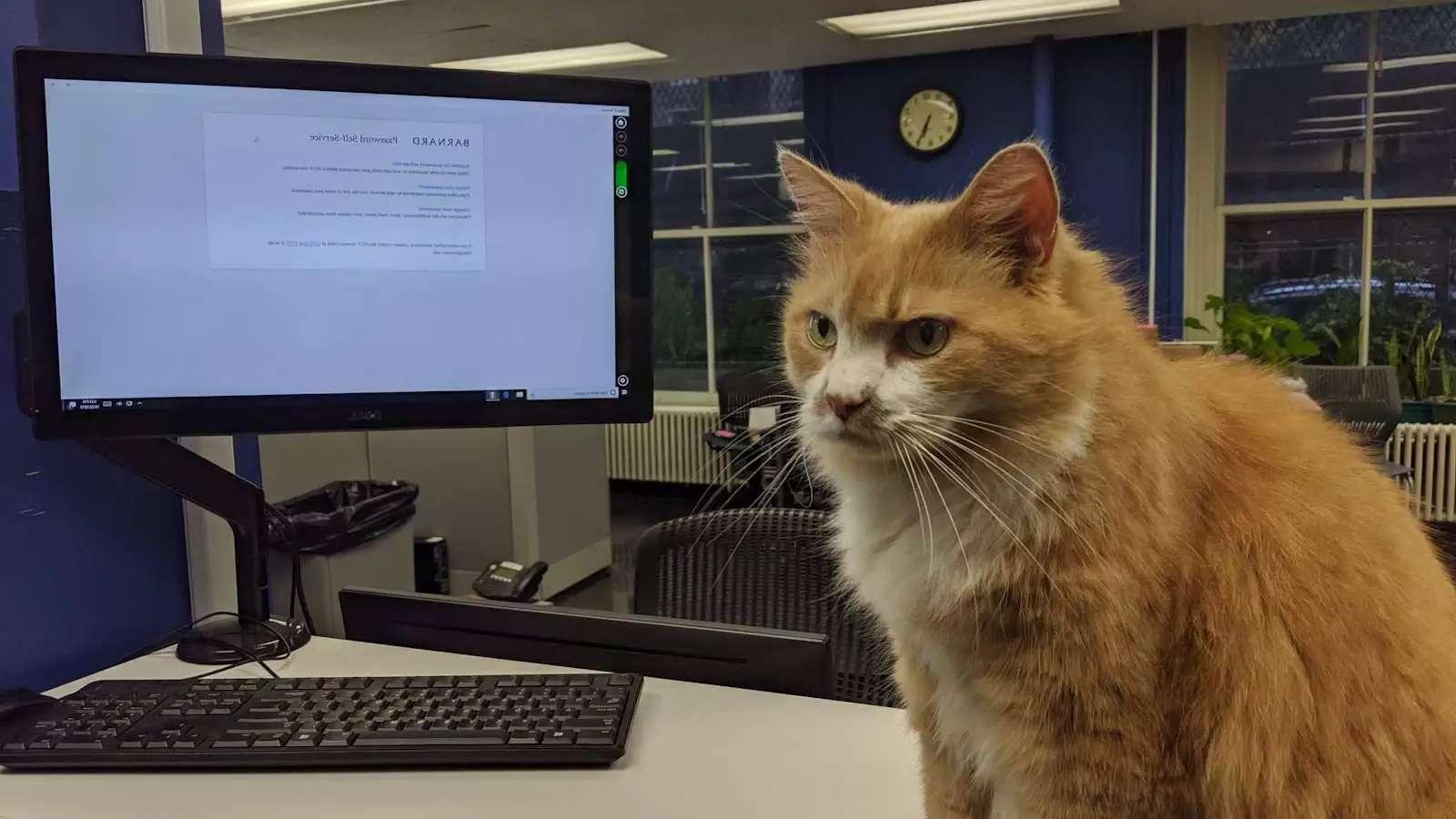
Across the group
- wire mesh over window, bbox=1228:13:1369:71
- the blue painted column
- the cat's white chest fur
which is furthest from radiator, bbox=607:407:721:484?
the cat's white chest fur

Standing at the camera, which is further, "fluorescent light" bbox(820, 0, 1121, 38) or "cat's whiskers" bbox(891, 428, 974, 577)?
"fluorescent light" bbox(820, 0, 1121, 38)

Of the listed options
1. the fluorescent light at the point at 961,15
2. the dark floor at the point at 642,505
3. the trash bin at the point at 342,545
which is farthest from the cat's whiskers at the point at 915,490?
the fluorescent light at the point at 961,15

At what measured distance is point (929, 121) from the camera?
19.6 feet

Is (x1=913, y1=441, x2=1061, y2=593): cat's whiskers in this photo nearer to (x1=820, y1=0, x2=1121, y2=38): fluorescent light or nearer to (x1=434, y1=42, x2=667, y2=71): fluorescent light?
(x1=820, y1=0, x2=1121, y2=38): fluorescent light

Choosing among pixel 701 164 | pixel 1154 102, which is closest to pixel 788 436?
pixel 1154 102

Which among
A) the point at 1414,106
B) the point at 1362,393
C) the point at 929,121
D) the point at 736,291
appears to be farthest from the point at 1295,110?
the point at 736,291

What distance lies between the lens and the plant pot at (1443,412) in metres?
5.02

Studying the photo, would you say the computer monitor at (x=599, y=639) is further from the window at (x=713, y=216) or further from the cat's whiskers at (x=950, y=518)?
the window at (x=713, y=216)

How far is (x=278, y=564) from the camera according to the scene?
1952 millimetres

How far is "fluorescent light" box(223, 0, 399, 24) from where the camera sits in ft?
15.6

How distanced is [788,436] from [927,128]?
18.2 ft

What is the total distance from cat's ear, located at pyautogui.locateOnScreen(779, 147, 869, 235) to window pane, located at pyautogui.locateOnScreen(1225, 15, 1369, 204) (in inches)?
219

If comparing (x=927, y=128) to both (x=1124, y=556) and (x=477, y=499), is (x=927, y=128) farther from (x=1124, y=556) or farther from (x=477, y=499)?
(x=1124, y=556)

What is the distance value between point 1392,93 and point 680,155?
4.29 meters
